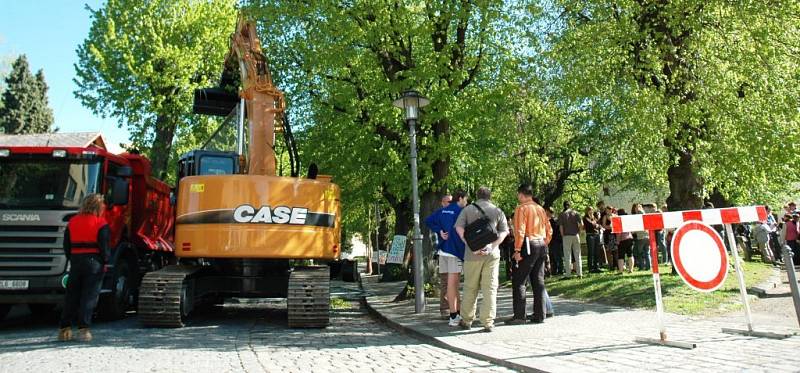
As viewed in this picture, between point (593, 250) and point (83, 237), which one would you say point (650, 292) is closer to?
point (593, 250)

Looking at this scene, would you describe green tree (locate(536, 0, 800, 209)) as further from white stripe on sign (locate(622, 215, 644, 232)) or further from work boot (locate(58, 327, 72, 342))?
work boot (locate(58, 327, 72, 342))

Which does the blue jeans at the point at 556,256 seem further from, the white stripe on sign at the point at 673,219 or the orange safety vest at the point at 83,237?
the orange safety vest at the point at 83,237

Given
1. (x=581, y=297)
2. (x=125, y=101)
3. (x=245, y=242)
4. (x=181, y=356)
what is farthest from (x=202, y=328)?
(x=125, y=101)

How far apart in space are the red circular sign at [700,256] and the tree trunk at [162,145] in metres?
24.6

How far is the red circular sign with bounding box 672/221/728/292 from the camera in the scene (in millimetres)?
6145

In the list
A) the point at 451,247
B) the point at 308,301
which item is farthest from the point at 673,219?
the point at 308,301

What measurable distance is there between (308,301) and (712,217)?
5.63 meters

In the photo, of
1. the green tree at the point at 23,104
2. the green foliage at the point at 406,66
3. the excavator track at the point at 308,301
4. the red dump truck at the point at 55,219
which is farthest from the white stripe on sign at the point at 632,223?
the green tree at the point at 23,104

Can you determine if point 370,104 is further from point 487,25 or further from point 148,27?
point 148,27

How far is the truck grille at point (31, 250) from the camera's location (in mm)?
9086

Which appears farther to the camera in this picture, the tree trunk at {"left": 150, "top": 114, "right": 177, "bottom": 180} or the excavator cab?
the tree trunk at {"left": 150, "top": 114, "right": 177, "bottom": 180}

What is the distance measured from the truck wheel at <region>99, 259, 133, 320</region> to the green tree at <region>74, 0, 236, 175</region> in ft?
54.3

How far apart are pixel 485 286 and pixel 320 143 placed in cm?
1127

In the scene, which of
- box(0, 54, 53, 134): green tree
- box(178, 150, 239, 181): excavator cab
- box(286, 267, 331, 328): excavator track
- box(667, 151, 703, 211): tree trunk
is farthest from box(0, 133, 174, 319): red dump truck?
box(0, 54, 53, 134): green tree
